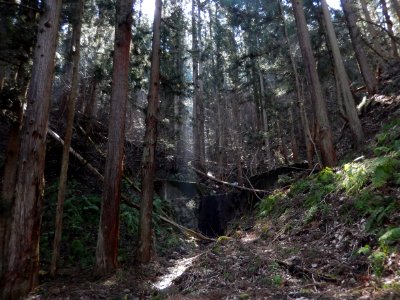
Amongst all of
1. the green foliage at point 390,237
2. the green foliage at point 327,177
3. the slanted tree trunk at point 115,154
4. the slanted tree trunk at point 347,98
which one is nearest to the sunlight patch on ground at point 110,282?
the slanted tree trunk at point 115,154

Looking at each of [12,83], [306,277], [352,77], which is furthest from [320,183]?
[352,77]

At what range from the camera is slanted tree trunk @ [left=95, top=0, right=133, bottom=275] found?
26.3 feet

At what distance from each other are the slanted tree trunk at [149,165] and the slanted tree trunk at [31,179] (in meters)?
2.82

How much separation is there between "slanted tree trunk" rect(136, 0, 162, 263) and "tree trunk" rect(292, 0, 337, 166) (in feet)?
18.0

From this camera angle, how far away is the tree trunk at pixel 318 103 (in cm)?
1148

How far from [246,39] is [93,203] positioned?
14540 mm

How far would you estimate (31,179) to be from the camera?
660cm

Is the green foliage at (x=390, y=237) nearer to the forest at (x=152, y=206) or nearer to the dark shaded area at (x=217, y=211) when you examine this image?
the forest at (x=152, y=206)

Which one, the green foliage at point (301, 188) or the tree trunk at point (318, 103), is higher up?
the tree trunk at point (318, 103)

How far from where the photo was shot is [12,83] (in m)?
9.25

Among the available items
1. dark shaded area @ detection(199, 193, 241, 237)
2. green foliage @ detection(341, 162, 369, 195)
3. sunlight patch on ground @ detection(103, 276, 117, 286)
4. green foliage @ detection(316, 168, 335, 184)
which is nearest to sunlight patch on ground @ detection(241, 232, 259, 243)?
green foliage @ detection(316, 168, 335, 184)

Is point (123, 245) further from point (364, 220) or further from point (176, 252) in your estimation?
point (364, 220)

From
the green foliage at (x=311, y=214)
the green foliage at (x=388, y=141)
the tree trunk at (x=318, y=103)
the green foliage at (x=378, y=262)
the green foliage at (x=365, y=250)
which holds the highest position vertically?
the tree trunk at (x=318, y=103)

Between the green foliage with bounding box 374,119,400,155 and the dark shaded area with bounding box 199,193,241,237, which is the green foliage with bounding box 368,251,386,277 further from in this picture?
the dark shaded area with bounding box 199,193,241,237
